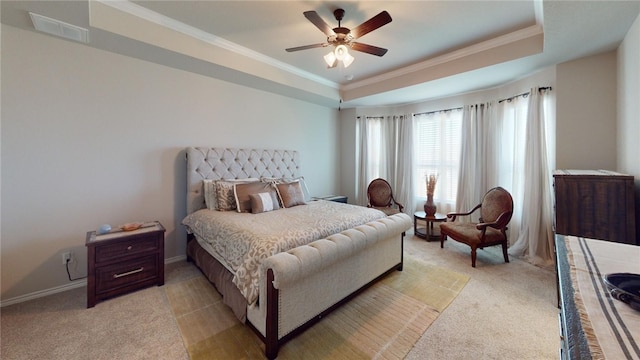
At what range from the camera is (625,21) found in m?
2.12

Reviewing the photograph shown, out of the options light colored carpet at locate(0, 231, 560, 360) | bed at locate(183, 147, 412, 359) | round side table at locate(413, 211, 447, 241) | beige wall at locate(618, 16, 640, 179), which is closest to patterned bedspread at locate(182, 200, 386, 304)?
bed at locate(183, 147, 412, 359)

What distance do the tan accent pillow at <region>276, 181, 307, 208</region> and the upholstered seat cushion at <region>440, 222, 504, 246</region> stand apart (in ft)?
7.28

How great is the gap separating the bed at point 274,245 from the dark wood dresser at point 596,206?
1467 mm

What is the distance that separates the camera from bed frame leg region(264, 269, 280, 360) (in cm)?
169

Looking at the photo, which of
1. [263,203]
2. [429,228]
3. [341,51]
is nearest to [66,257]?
[263,203]

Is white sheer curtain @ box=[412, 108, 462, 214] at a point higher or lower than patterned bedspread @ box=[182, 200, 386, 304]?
higher

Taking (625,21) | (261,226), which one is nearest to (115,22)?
(261,226)

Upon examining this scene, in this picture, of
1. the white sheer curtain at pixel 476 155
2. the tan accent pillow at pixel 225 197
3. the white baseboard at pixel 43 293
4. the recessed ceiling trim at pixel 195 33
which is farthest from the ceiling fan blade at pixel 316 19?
the white baseboard at pixel 43 293

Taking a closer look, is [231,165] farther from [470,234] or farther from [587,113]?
[587,113]

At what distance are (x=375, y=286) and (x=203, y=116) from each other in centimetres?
325

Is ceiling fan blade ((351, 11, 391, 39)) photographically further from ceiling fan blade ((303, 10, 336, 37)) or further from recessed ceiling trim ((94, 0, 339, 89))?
recessed ceiling trim ((94, 0, 339, 89))

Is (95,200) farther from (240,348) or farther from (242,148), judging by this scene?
(240,348)

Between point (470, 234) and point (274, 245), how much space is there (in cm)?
275

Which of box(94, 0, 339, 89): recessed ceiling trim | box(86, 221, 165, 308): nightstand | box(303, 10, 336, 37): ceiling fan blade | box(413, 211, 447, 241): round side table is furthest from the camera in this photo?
box(413, 211, 447, 241): round side table
